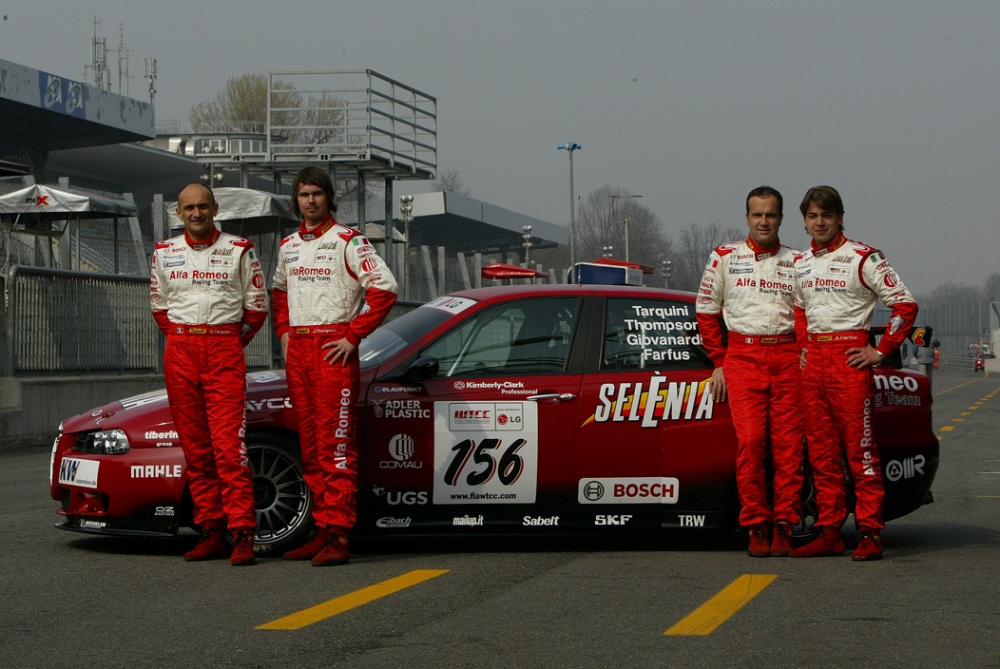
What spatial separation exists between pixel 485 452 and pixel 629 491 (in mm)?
793

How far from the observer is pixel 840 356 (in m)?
7.43

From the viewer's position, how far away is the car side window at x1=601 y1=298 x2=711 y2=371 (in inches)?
304

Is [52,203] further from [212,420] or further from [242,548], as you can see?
[242,548]

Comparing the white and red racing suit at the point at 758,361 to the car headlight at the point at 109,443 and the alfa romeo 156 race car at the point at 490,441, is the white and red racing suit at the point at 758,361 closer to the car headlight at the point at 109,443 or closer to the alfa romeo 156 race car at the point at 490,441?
the alfa romeo 156 race car at the point at 490,441

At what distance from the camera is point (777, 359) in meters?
7.54

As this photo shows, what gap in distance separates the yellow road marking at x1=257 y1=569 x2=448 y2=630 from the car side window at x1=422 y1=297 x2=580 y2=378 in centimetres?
120

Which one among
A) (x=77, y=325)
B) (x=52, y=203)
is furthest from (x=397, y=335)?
(x=52, y=203)

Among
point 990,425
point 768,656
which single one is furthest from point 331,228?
point 990,425

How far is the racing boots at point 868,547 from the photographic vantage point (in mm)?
7352

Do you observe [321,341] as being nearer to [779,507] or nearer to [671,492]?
[671,492]

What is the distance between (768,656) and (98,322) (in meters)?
14.1

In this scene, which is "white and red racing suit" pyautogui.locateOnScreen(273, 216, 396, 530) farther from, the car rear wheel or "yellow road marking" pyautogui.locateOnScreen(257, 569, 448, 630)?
"yellow road marking" pyautogui.locateOnScreen(257, 569, 448, 630)

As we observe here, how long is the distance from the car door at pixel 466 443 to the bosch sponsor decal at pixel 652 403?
0.17m

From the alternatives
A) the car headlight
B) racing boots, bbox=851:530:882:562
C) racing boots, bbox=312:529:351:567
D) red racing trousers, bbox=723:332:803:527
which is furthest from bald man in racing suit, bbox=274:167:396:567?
racing boots, bbox=851:530:882:562
